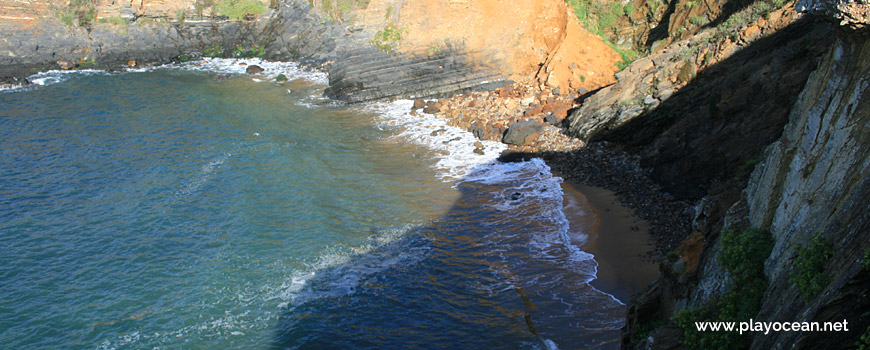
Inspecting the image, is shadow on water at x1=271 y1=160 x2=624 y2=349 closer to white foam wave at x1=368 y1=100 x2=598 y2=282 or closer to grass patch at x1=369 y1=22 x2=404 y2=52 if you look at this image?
white foam wave at x1=368 y1=100 x2=598 y2=282

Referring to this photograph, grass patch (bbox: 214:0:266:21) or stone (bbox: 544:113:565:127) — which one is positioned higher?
grass patch (bbox: 214:0:266:21)

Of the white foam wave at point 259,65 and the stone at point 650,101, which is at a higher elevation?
the stone at point 650,101

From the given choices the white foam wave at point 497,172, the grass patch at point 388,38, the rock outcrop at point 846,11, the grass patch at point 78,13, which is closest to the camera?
the rock outcrop at point 846,11

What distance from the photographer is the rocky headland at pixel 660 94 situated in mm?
8641

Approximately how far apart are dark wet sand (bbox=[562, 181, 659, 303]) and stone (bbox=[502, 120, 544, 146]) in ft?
15.0

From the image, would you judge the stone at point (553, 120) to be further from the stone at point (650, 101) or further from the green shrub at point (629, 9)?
the green shrub at point (629, 9)

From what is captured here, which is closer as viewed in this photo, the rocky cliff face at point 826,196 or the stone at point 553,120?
the rocky cliff face at point 826,196

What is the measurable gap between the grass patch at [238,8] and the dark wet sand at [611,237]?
37506 mm

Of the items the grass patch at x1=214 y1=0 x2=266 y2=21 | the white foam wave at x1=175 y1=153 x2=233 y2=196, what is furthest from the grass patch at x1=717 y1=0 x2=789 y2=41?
the grass patch at x1=214 y1=0 x2=266 y2=21

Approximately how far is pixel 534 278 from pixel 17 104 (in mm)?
36865

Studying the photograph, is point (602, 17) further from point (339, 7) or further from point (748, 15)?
point (339, 7)

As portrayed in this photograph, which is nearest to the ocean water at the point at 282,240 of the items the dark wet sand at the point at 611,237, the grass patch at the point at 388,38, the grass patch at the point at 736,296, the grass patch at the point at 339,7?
the dark wet sand at the point at 611,237

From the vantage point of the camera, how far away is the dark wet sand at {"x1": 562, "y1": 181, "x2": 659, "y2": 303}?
16.8m

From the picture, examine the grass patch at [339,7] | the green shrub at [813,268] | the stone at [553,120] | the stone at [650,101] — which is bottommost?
the stone at [553,120]
